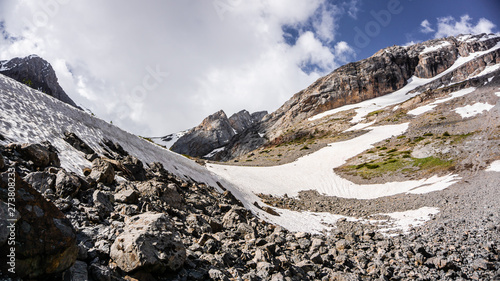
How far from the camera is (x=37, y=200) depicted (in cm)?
460

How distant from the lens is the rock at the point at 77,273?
4811 mm

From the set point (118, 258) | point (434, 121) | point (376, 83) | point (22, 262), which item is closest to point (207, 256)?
point (118, 258)

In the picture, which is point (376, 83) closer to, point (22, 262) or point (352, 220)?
point (352, 220)

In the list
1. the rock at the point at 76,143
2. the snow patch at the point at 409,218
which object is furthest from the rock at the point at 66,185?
the snow patch at the point at 409,218

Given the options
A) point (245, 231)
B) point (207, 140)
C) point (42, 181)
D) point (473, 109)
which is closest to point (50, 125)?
point (42, 181)

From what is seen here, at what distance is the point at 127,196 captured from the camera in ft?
32.9

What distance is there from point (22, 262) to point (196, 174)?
25.9 m

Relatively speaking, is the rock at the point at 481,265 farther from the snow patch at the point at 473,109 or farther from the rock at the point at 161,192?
the snow patch at the point at 473,109

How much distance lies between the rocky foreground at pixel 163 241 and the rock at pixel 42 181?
0.03 meters

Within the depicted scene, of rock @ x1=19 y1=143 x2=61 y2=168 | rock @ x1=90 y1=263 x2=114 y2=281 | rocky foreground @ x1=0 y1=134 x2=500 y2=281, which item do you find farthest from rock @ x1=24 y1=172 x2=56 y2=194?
rock @ x1=90 y1=263 x2=114 y2=281

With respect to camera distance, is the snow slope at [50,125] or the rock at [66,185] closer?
the rock at [66,185]

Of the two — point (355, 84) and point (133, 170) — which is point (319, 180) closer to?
point (133, 170)

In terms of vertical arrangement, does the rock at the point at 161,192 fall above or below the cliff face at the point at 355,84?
below

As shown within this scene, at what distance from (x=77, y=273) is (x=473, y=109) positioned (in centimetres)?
10864
